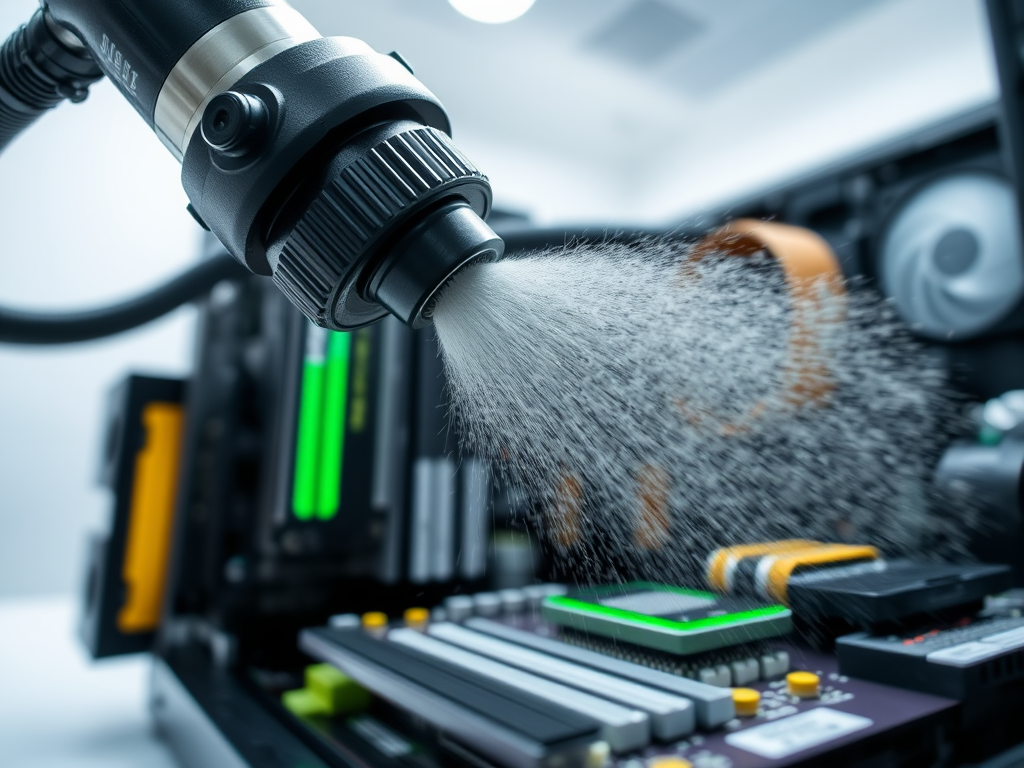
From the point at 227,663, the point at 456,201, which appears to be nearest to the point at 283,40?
the point at 456,201

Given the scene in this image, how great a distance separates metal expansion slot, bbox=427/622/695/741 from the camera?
395 millimetres

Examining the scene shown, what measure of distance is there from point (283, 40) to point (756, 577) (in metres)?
0.50

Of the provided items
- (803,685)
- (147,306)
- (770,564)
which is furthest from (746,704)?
(147,306)

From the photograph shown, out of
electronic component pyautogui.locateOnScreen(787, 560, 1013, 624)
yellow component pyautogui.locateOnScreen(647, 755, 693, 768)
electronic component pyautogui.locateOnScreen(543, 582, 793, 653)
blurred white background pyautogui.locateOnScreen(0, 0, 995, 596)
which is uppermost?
blurred white background pyautogui.locateOnScreen(0, 0, 995, 596)

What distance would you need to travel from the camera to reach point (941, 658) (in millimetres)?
449

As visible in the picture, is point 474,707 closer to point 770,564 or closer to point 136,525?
point 770,564

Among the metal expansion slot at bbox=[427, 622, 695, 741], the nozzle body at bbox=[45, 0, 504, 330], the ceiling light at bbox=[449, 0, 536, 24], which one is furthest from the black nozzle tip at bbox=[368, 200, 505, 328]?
the ceiling light at bbox=[449, 0, 536, 24]

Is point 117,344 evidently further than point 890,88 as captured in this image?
No

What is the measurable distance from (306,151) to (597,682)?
370mm

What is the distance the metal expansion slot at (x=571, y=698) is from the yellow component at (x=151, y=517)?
1.35ft

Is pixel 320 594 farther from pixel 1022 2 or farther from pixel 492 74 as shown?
pixel 492 74

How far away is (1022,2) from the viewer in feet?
2.61

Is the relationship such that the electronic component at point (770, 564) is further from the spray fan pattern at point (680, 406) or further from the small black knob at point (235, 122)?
the small black knob at point (235, 122)

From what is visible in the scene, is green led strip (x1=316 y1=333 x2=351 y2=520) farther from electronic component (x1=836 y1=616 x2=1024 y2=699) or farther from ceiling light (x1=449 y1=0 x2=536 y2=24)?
ceiling light (x1=449 y1=0 x2=536 y2=24)
